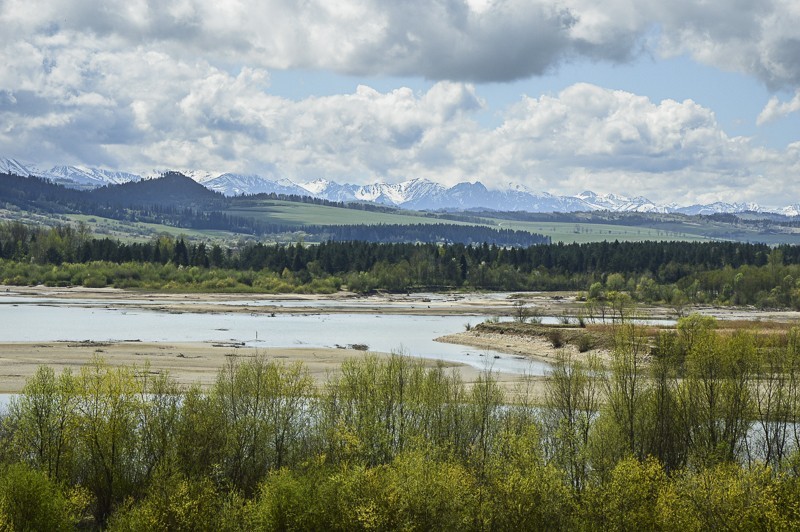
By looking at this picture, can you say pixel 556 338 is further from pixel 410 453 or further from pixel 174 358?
Result: pixel 410 453

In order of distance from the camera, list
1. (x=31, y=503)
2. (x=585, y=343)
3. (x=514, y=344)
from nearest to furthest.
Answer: (x=31, y=503)
(x=585, y=343)
(x=514, y=344)

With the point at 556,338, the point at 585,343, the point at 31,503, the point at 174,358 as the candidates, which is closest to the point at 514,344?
the point at 556,338

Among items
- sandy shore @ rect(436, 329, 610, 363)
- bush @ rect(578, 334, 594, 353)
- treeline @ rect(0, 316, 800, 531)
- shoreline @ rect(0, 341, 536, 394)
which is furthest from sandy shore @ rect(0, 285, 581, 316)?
treeline @ rect(0, 316, 800, 531)

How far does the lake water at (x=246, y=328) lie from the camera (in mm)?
88250

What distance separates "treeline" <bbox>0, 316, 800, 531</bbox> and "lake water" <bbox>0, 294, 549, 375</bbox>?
3296 cm

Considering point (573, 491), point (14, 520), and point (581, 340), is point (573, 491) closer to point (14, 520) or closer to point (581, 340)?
point (14, 520)

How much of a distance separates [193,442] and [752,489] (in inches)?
786

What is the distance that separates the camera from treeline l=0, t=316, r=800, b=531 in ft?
96.5

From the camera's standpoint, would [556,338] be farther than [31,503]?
Yes

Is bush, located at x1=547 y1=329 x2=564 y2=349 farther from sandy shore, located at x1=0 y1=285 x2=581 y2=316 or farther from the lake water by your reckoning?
sandy shore, located at x1=0 y1=285 x2=581 y2=316

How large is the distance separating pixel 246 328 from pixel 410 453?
8044cm

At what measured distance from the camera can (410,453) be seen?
3219 centimetres

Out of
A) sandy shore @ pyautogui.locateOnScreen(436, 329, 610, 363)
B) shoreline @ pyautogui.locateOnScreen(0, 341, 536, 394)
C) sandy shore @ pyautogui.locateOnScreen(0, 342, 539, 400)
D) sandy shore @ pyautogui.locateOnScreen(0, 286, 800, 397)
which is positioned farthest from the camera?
sandy shore @ pyautogui.locateOnScreen(436, 329, 610, 363)

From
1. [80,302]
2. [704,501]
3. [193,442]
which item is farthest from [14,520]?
[80,302]
